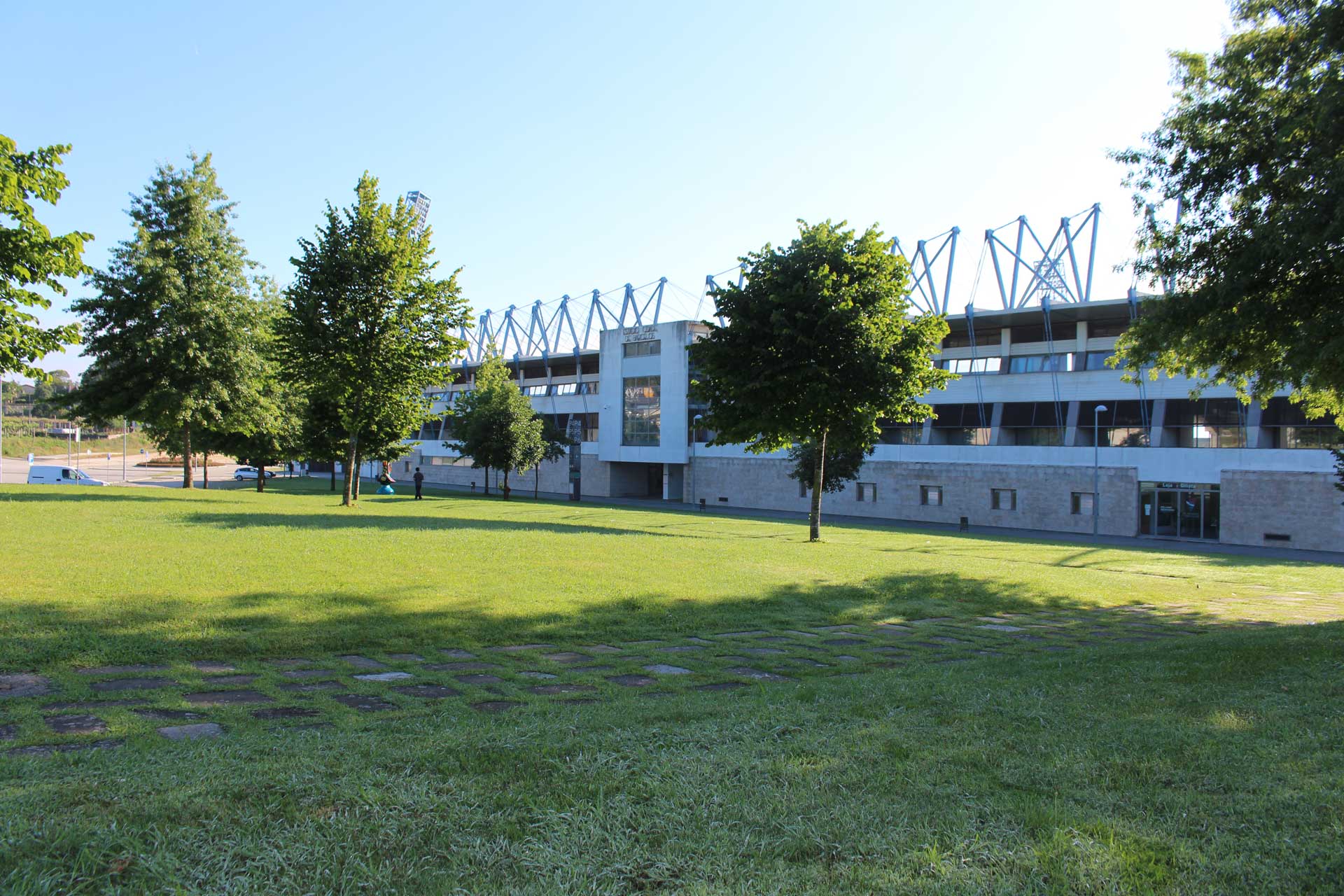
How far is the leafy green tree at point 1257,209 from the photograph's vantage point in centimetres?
1079

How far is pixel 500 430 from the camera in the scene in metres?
57.8

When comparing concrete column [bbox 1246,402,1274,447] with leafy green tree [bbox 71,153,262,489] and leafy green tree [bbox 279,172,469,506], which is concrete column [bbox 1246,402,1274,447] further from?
leafy green tree [bbox 71,153,262,489]

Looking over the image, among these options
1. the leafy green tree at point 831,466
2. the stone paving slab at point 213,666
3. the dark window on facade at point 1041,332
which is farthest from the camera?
the dark window on facade at point 1041,332

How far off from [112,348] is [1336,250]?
35388 mm

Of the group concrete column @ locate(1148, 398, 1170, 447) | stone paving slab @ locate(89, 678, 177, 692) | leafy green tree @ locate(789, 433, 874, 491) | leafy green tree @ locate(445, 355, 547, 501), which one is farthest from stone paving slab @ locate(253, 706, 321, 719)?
leafy green tree @ locate(445, 355, 547, 501)

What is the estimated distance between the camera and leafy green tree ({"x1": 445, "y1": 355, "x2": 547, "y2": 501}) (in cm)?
5772

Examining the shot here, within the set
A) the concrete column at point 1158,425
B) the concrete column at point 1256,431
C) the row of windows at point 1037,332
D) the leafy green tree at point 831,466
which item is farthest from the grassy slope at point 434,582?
the row of windows at point 1037,332

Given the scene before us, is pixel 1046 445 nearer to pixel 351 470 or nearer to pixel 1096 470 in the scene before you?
pixel 1096 470

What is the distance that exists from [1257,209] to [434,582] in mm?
12694

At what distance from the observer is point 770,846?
132 inches

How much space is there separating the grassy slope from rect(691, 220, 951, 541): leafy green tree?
151 inches

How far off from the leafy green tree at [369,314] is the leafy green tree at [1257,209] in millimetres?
21114

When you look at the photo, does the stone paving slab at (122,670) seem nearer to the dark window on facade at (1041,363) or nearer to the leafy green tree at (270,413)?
the leafy green tree at (270,413)

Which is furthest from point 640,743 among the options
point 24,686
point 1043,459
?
point 1043,459
